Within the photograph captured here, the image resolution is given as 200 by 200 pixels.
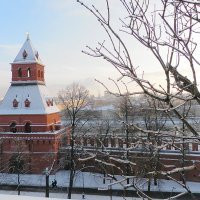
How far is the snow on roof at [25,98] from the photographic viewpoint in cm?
2314

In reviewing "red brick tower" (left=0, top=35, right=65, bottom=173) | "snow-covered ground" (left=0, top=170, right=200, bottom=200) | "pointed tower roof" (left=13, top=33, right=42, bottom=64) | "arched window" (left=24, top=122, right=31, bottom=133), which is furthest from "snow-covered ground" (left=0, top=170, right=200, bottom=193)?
"pointed tower roof" (left=13, top=33, right=42, bottom=64)

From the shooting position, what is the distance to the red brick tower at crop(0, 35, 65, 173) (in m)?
22.6

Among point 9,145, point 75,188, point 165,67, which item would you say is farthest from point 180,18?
point 9,145

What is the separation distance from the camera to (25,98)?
2352 centimetres

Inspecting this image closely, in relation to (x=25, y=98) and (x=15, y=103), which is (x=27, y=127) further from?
(x=25, y=98)

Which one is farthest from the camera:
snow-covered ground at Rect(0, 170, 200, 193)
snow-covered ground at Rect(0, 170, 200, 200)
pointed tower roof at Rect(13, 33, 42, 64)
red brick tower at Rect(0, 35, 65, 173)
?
pointed tower roof at Rect(13, 33, 42, 64)

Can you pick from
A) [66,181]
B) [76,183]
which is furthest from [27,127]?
[76,183]

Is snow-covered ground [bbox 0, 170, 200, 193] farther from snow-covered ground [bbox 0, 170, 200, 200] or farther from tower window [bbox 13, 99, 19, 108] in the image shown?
tower window [bbox 13, 99, 19, 108]

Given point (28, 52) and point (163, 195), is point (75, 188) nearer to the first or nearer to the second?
point (163, 195)

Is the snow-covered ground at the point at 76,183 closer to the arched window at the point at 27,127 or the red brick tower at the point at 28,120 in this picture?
the red brick tower at the point at 28,120

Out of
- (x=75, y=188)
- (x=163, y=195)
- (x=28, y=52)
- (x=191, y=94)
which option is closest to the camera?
(x=191, y=94)

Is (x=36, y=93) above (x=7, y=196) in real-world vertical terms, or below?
above

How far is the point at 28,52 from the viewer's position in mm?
24281

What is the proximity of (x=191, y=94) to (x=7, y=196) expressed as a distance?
180 cm
